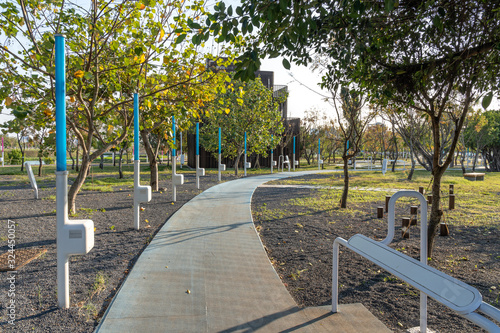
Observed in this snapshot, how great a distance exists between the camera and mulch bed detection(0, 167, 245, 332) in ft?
10.4

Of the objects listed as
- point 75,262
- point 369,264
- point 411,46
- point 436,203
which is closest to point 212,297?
point 75,262

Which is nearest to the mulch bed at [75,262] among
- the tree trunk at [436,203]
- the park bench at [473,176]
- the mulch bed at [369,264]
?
the mulch bed at [369,264]

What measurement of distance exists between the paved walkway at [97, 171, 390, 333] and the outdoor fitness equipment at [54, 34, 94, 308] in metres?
0.55

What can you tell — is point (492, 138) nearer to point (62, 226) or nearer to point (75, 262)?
point (75, 262)

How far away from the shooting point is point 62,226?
3305mm

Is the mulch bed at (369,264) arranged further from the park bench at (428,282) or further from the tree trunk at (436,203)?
the park bench at (428,282)

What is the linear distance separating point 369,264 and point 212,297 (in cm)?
251

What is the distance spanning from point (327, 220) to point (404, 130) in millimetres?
9951

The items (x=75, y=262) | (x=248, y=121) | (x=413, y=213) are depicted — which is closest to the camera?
(x=75, y=262)

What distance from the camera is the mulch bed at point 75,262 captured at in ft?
10.4

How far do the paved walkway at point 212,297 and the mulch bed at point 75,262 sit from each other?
9.4 inches

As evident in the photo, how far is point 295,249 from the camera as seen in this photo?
570 cm

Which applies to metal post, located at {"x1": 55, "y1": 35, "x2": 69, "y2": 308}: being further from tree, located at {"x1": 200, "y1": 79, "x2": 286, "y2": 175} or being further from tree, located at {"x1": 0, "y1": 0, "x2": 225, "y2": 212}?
tree, located at {"x1": 200, "y1": 79, "x2": 286, "y2": 175}

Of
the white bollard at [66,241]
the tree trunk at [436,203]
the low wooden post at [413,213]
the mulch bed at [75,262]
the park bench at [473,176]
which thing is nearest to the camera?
the mulch bed at [75,262]
